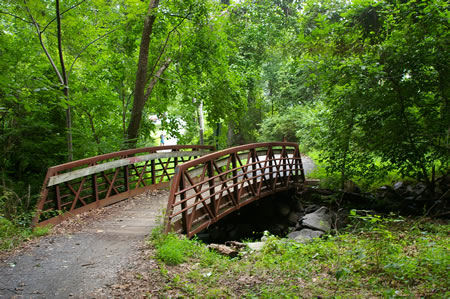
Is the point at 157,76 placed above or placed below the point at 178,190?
above

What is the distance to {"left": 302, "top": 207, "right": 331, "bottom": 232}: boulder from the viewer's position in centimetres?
909

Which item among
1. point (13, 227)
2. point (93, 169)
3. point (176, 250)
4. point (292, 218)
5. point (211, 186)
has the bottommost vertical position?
point (292, 218)

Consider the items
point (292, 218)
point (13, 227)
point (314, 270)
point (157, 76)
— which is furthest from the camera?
point (157, 76)

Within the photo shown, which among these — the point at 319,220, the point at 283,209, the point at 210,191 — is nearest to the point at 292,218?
the point at 283,209

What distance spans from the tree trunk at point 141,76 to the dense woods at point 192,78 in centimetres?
3

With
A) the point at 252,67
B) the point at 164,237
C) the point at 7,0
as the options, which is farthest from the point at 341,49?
the point at 7,0

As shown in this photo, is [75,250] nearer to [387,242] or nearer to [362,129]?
[387,242]

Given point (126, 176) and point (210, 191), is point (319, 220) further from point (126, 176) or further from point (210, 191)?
point (126, 176)

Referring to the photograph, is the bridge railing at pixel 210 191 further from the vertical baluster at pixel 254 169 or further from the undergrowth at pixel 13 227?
the undergrowth at pixel 13 227

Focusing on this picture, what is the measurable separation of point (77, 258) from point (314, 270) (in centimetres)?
337

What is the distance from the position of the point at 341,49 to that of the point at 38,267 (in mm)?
10137

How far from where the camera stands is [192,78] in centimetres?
1250

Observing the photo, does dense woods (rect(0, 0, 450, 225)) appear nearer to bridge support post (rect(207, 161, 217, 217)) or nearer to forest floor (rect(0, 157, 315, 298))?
forest floor (rect(0, 157, 315, 298))

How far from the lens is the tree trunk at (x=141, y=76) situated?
1031 centimetres
